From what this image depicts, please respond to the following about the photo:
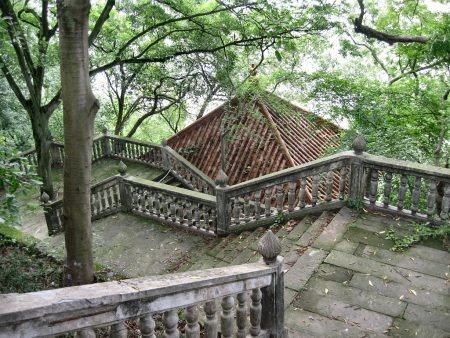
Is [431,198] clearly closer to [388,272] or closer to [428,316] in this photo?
[388,272]

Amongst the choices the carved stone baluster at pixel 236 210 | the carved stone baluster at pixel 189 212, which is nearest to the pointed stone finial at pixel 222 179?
the carved stone baluster at pixel 236 210

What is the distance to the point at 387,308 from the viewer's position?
4500mm

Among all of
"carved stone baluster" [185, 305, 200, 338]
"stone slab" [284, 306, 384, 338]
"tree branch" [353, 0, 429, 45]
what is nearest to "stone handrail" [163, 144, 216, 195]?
"tree branch" [353, 0, 429, 45]

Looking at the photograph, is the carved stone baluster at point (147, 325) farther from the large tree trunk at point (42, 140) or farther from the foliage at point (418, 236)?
the large tree trunk at point (42, 140)

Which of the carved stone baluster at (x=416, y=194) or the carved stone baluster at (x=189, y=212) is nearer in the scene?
the carved stone baluster at (x=416, y=194)

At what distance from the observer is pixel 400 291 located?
15.6 feet

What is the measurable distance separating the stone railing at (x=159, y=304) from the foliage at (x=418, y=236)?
2.72m

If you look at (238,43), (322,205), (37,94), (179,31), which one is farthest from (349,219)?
(37,94)

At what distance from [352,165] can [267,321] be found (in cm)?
364

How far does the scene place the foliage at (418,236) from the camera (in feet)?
18.5

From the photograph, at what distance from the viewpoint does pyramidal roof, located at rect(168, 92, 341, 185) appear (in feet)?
36.5

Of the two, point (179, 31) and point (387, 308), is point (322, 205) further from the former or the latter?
point (179, 31)

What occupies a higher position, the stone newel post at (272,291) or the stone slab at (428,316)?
the stone newel post at (272,291)

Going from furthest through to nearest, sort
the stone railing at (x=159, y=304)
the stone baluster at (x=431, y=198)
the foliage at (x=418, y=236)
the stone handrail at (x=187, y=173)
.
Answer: the stone handrail at (x=187, y=173)
the stone baluster at (x=431, y=198)
the foliage at (x=418, y=236)
the stone railing at (x=159, y=304)
